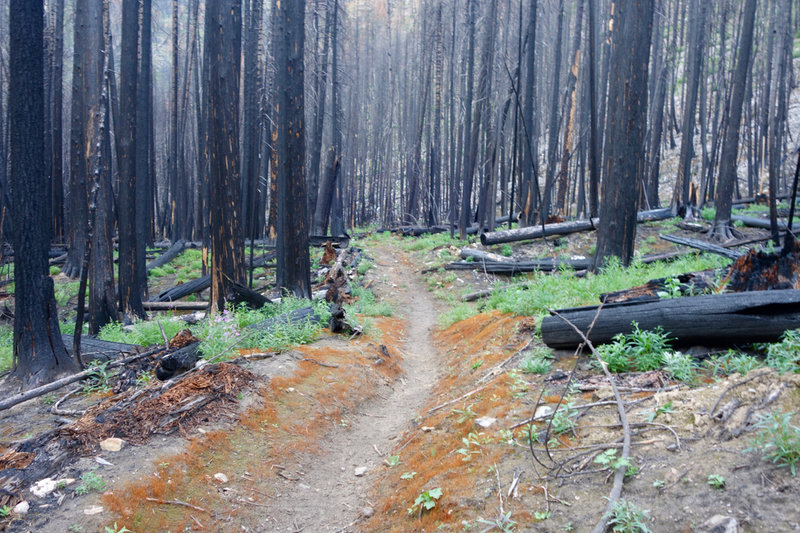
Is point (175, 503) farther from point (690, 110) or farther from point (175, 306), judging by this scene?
point (690, 110)

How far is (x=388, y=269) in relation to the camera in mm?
16359

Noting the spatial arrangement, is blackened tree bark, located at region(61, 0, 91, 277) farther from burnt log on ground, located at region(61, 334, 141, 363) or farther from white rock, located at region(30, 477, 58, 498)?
white rock, located at region(30, 477, 58, 498)

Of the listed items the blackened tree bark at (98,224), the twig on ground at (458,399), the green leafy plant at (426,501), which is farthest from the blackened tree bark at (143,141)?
the green leafy plant at (426,501)

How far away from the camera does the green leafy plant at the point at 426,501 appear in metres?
3.62

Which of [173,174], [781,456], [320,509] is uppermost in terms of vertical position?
[173,174]

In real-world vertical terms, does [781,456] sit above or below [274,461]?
above

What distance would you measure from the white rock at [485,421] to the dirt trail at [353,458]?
1.11m

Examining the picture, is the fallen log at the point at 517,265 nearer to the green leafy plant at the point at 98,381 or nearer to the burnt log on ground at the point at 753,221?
the burnt log on ground at the point at 753,221

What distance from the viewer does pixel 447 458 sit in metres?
4.25

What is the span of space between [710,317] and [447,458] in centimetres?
236

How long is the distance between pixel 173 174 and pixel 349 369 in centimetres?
2156

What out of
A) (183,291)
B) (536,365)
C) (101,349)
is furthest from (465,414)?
(183,291)

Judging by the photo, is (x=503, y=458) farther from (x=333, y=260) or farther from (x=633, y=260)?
(x=333, y=260)

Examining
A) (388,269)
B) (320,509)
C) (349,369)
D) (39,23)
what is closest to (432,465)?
(320,509)
